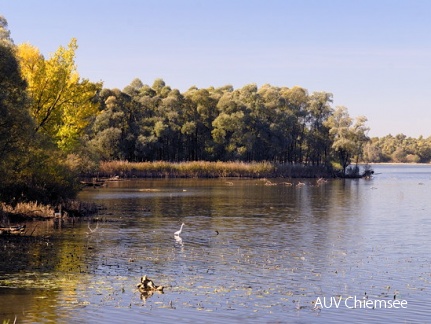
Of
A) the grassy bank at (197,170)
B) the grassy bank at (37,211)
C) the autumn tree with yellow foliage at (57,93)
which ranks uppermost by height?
the autumn tree with yellow foliage at (57,93)

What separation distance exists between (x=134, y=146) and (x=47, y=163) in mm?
92817

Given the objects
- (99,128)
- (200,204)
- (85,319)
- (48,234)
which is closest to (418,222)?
(200,204)

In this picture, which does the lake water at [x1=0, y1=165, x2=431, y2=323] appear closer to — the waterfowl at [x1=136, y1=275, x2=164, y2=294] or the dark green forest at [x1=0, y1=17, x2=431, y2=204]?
the waterfowl at [x1=136, y1=275, x2=164, y2=294]

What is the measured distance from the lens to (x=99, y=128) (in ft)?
454

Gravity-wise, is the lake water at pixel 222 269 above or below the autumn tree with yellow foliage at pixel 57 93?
below

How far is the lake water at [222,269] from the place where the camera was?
24141 mm

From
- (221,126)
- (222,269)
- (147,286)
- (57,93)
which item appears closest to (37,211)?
(57,93)

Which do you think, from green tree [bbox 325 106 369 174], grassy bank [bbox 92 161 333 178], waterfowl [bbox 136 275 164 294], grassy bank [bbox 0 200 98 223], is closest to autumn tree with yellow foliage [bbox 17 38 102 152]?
grassy bank [bbox 0 200 98 223]

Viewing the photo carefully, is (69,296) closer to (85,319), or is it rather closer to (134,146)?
(85,319)

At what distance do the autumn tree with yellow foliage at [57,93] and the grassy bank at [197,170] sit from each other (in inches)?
2183

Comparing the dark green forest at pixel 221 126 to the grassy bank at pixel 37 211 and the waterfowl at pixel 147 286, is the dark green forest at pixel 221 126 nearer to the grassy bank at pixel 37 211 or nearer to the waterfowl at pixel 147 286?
the grassy bank at pixel 37 211

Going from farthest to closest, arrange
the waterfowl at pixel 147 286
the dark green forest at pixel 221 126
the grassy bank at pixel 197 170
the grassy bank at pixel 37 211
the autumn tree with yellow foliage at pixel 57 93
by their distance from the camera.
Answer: the dark green forest at pixel 221 126
the grassy bank at pixel 197 170
the autumn tree with yellow foliage at pixel 57 93
the grassy bank at pixel 37 211
the waterfowl at pixel 147 286

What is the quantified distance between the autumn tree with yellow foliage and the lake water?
896 cm

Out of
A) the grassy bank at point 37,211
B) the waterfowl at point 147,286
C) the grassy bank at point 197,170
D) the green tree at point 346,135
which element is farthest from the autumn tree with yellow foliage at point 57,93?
the green tree at point 346,135
